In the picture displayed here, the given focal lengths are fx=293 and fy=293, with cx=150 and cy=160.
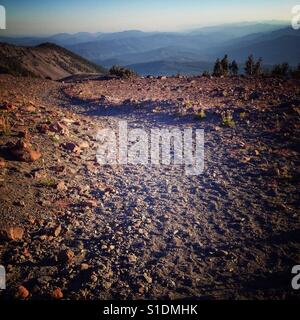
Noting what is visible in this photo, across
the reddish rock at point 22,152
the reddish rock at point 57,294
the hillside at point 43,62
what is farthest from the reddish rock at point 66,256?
the hillside at point 43,62

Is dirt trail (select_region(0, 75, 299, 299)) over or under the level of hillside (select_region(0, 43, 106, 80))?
under

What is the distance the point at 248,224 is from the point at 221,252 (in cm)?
104

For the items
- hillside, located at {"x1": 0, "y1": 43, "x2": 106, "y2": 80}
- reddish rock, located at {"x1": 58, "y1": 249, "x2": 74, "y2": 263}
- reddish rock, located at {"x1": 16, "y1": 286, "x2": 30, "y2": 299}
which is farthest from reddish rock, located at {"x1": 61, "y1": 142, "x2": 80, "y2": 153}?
hillside, located at {"x1": 0, "y1": 43, "x2": 106, "y2": 80}

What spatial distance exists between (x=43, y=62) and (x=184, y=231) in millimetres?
102601

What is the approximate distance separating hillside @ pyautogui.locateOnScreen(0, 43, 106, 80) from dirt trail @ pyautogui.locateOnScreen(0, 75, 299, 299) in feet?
243

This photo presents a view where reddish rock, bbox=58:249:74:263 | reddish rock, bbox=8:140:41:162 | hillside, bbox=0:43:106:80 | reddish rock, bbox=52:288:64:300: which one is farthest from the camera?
hillside, bbox=0:43:106:80

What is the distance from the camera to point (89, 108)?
45.5 ft

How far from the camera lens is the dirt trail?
452cm

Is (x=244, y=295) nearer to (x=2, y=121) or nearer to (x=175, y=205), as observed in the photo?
(x=175, y=205)

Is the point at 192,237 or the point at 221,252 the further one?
the point at 192,237

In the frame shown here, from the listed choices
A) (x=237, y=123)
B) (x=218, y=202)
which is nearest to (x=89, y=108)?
(x=237, y=123)

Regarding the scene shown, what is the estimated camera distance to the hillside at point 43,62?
261ft

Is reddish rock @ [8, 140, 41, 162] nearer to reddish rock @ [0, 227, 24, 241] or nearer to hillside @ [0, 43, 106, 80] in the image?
reddish rock @ [0, 227, 24, 241]

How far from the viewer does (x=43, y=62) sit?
95.9 meters
